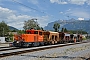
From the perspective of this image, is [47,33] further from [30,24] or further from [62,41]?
[30,24]

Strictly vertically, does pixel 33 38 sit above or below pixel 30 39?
above

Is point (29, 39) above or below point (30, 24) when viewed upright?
below

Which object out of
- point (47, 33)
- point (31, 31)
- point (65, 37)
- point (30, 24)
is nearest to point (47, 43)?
point (47, 33)

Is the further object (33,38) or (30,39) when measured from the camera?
(33,38)

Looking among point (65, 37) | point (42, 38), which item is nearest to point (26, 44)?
point (42, 38)

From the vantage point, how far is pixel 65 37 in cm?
5547

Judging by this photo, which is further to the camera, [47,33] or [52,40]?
[52,40]

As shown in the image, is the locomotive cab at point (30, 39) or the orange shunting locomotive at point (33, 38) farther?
the orange shunting locomotive at point (33, 38)

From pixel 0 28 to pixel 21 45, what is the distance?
105728mm

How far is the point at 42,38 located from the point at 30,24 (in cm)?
9112

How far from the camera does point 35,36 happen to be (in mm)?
34156

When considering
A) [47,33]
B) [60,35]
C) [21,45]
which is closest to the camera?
[21,45]

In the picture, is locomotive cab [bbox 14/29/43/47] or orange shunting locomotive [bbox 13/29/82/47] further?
orange shunting locomotive [bbox 13/29/82/47]

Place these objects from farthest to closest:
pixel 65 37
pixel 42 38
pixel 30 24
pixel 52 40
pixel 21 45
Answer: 1. pixel 30 24
2. pixel 65 37
3. pixel 52 40
4. pixel 42 38
5. pixel 21 45
